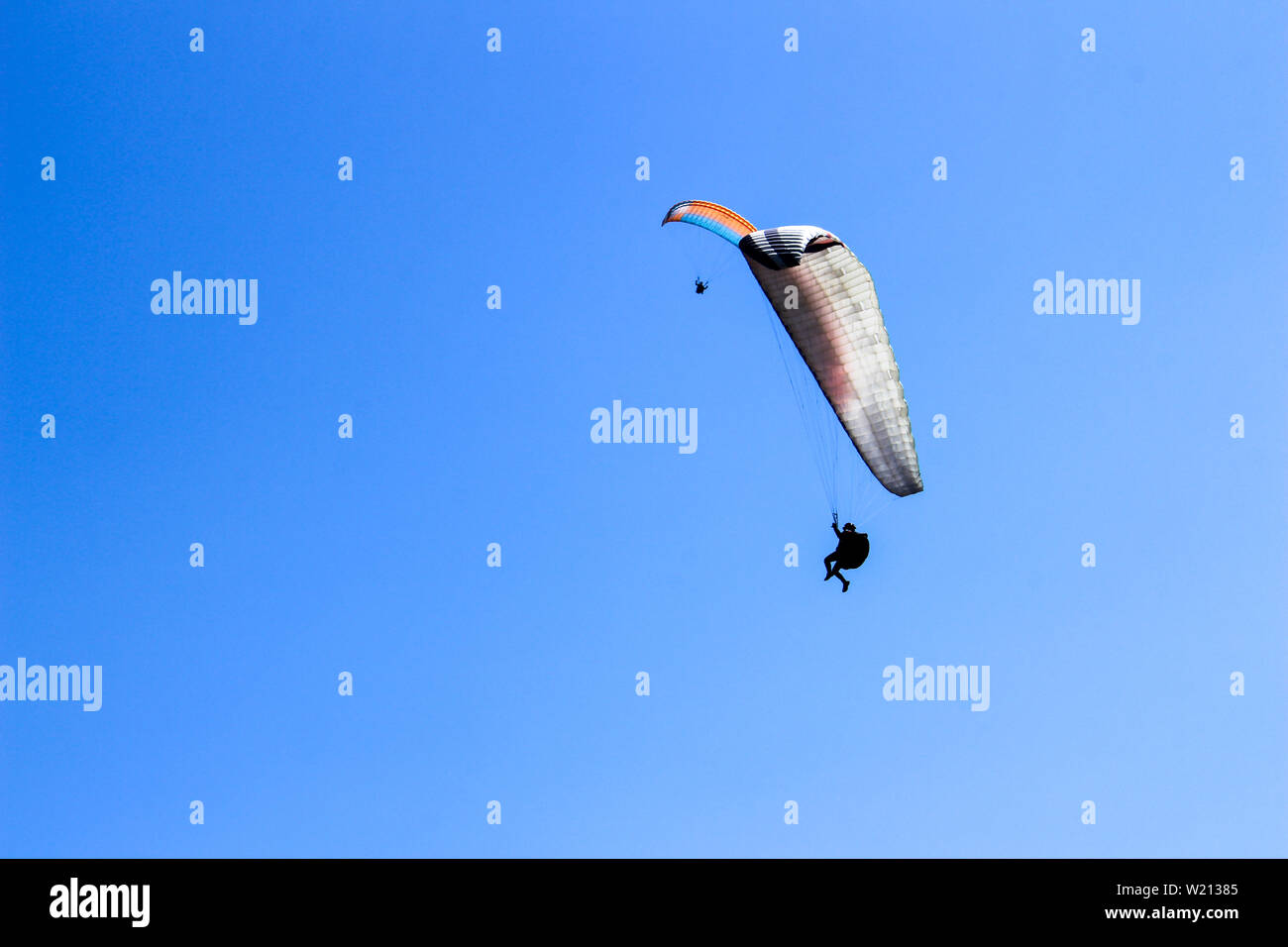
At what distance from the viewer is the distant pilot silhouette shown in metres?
34.4

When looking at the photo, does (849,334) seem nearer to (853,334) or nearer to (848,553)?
(853,334)

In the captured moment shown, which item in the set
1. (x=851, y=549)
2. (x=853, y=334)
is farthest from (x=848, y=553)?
(x=853, y=334)

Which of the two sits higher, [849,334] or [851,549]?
[849,334]

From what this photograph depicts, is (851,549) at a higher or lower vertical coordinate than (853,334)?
lower

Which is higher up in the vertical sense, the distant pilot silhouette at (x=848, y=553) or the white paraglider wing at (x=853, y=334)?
the white paraglider wing at (x=853, y=334)

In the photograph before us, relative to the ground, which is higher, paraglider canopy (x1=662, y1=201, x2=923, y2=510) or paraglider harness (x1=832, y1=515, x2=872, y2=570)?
paraglider canopy (x1=662, y1=201, x2=923, y2=510)

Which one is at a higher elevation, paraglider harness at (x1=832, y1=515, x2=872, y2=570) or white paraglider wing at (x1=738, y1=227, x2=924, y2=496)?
white paraglider wing at (x1=738, y1=227, x2=924, y2=496)

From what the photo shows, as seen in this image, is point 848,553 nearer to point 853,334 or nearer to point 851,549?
point 851,549

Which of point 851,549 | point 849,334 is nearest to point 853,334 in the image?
point 849,334

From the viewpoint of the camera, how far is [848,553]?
3441 cm

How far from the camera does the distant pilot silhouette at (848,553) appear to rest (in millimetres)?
34406
